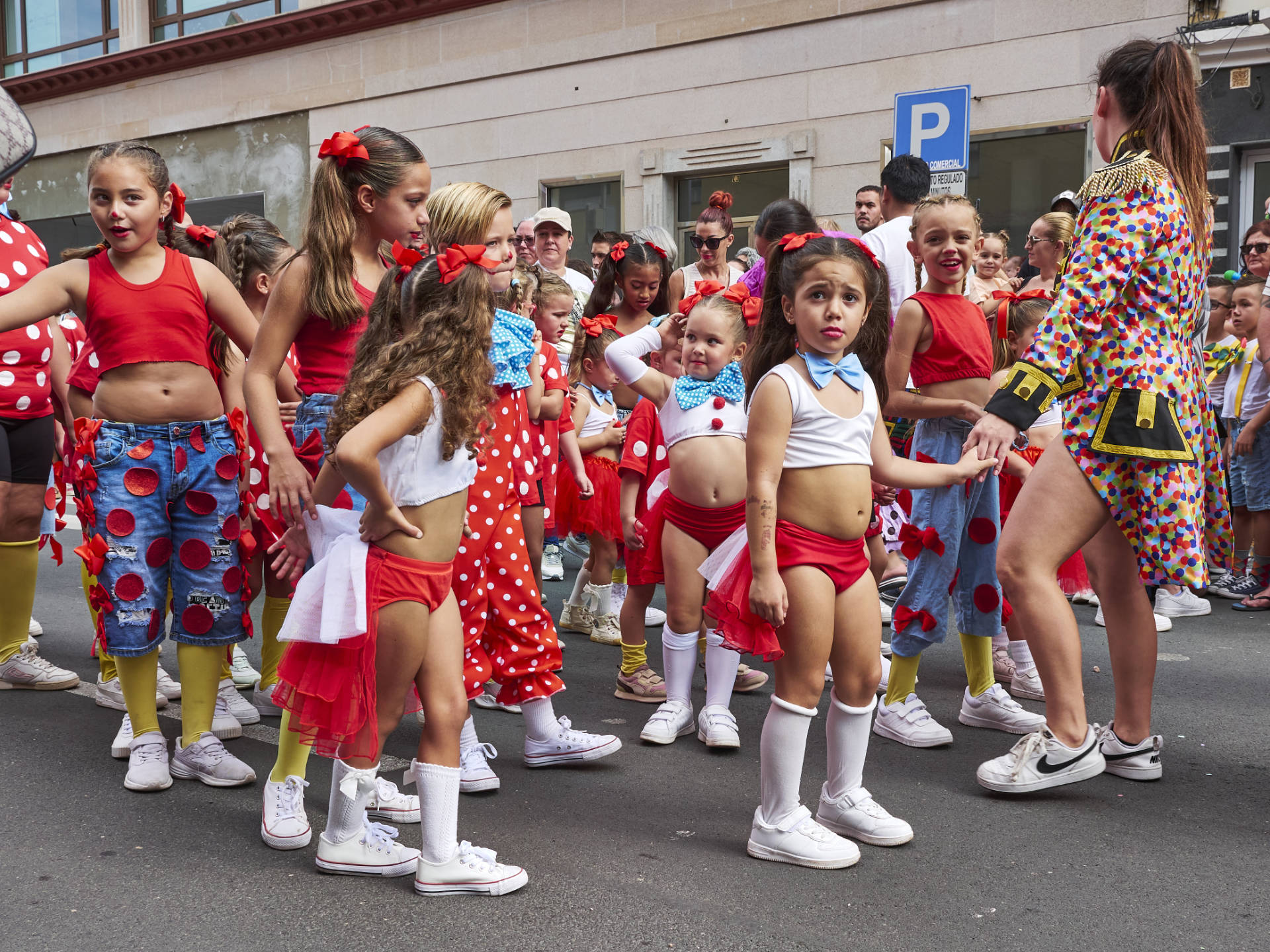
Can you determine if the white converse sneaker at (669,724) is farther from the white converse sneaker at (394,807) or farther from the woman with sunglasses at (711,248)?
the woman with sunglasses at (711,248)

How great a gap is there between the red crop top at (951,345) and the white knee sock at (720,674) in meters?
1.23

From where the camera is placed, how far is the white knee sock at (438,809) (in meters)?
3.01

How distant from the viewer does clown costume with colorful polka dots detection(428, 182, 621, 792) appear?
386cm

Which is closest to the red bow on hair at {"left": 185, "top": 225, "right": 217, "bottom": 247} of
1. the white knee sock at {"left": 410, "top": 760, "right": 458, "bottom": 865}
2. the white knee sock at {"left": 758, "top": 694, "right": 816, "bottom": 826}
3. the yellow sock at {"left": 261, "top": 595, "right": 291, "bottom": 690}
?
the yellow sock at {"left": 261, "top": 595, "right": 291, "bottom": 690}

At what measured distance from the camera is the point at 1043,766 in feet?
12.1

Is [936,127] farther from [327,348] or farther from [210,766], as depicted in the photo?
[210,766]

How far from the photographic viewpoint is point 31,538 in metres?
5.19

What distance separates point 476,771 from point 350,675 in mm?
976

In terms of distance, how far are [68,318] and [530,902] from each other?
588 centimetres

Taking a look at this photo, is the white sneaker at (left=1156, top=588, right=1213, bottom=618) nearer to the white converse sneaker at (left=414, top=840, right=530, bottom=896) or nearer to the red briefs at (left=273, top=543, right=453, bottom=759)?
the white converse sneaker at (left=414, top=840, right=530, bottom=896)

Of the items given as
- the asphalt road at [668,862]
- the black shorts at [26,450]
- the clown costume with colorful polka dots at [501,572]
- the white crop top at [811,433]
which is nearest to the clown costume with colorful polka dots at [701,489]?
the asphalt road at [668,862]

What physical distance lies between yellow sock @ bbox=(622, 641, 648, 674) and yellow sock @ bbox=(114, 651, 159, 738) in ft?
6.03

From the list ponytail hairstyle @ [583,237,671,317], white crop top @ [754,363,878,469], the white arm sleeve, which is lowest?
white crop top @ [754,363,878,469]

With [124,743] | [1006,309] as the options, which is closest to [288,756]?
[124,743]
